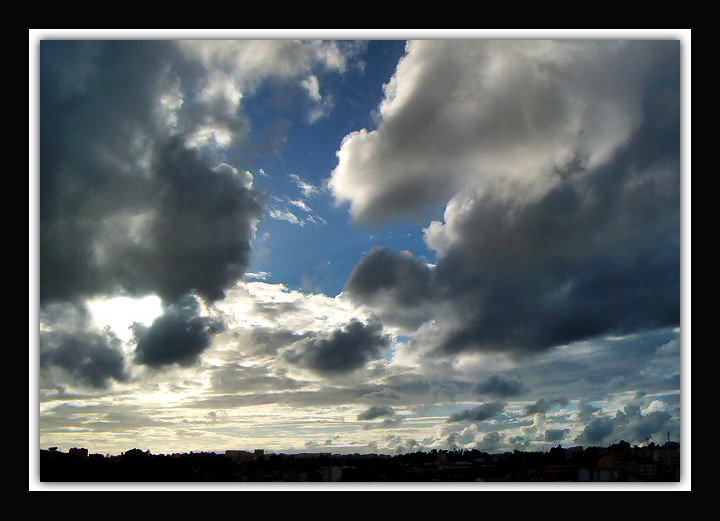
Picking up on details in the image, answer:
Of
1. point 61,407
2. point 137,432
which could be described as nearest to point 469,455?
point 137,432

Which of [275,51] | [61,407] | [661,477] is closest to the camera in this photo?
[661,477]

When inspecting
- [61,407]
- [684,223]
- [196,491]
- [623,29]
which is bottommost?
[196,491]

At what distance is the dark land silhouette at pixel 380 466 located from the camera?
9945mm

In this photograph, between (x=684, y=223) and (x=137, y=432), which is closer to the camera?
(x=684, y=223)

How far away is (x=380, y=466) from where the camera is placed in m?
10.5

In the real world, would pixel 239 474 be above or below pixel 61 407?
below

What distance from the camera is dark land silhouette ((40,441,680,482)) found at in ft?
32.6

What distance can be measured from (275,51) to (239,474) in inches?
306

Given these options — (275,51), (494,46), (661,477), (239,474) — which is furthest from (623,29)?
(239,474)

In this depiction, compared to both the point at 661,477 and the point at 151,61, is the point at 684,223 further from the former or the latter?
the point at 151,61

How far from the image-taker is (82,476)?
9977 mm

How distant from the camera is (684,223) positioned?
9.84m

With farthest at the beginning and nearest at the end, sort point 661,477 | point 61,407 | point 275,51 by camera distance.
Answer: point 275,51
point 61,407
point 661,477

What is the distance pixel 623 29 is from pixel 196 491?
33.8ft
